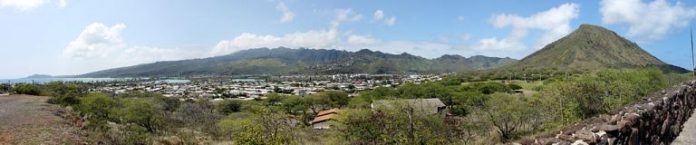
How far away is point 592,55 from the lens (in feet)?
568

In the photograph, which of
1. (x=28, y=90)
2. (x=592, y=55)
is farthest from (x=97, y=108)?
(x=592, y=55)

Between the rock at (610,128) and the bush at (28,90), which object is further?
the bush at (28,90)

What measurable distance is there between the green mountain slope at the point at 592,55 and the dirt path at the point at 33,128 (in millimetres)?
143595

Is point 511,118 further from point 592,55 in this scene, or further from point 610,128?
point 592,55

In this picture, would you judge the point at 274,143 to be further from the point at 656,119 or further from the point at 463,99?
the point at 463,99

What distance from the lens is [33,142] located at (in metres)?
25.5

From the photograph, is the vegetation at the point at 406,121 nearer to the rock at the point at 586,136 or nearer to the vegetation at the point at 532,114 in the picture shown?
the vegetation at the point at 532,114

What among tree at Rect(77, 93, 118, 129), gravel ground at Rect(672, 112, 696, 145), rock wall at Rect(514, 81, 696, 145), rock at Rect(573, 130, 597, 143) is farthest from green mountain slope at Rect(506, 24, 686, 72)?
rock at Rect(573, 130, 597, 143)

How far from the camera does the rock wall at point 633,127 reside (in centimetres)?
702

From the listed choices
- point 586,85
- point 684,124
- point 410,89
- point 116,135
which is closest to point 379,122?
point 684,124

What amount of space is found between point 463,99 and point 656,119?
66.8 meters

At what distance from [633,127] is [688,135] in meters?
5.62

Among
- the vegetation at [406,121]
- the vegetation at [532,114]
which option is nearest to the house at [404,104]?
the vegetation at [406,121]

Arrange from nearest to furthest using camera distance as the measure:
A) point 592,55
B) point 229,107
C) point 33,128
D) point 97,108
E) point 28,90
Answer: point 33,128, point 97,108, point 28,90, point 229,107, point 592,55
